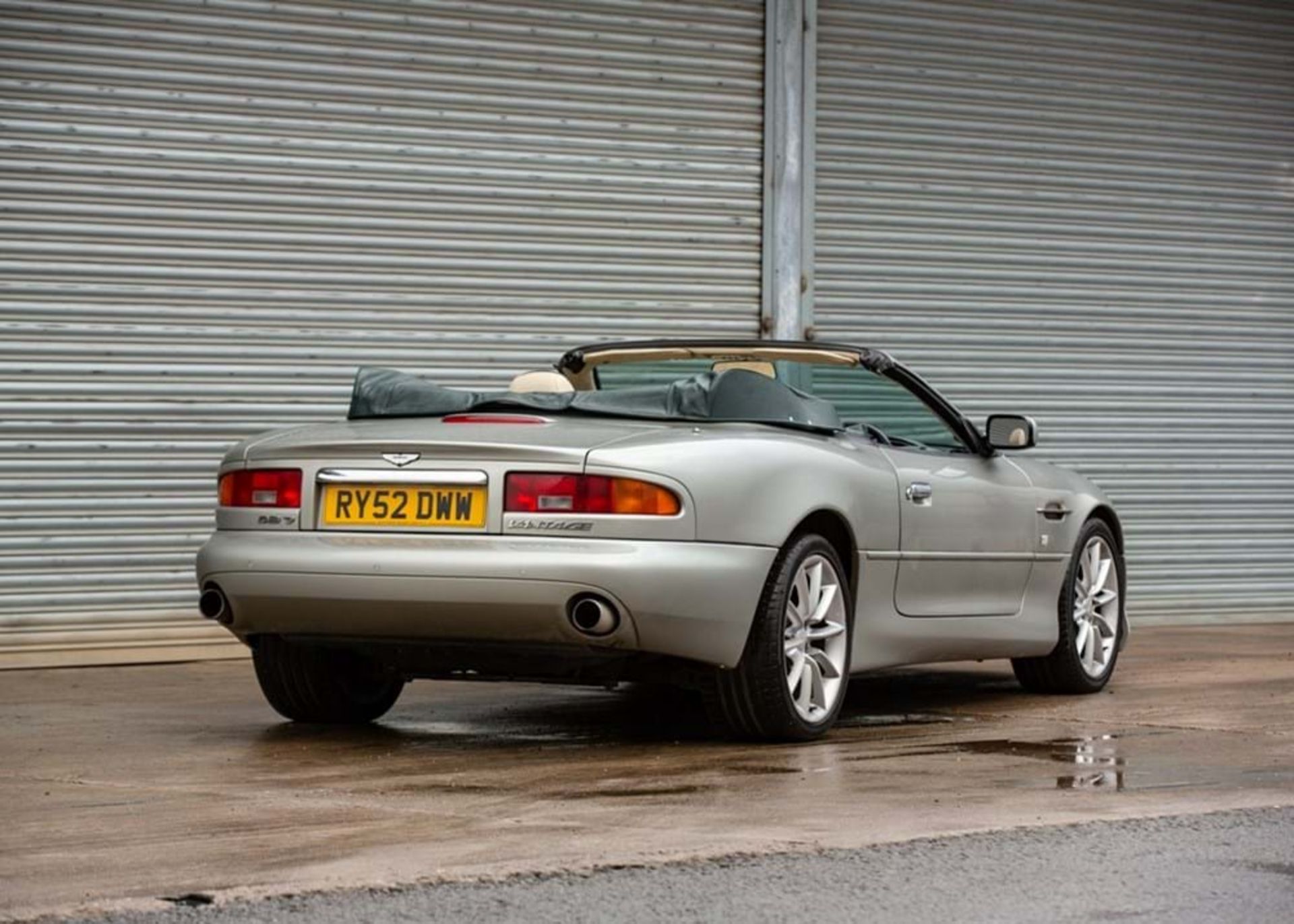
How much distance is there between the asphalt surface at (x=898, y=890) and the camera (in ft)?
13.5

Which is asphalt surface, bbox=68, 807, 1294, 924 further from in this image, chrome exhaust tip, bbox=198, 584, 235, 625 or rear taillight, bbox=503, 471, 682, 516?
chrome exhaust tip, bbox=198, 584, 235, 625

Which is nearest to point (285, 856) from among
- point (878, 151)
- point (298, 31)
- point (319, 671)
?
point (319, 671)

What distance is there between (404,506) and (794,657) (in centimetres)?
130

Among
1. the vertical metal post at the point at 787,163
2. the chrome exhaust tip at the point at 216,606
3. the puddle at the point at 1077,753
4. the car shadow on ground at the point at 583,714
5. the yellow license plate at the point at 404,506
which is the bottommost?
the car shadow on ground at the point at 583,714

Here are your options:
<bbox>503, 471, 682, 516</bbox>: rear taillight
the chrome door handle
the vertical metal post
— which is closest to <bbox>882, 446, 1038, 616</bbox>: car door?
the chrome door handle

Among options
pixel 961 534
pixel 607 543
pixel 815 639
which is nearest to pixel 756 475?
pixel 607 543

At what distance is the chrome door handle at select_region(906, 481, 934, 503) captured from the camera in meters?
7.58

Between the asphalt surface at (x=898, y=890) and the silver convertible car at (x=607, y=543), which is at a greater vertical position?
the silver convertible car at (x=607, y=543)

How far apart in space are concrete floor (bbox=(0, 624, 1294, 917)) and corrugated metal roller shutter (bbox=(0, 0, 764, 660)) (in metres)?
1.83

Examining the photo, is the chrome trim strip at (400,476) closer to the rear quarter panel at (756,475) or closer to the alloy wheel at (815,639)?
the rear quarter panel at (756,475)

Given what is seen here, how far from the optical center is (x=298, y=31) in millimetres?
11352

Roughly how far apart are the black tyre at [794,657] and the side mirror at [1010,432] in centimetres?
128

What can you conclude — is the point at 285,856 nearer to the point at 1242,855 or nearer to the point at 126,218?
the point at 1242,855

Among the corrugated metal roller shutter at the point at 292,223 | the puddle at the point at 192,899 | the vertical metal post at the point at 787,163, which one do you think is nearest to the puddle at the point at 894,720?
the puddle at the point at 192,899
